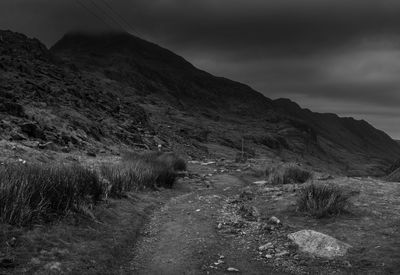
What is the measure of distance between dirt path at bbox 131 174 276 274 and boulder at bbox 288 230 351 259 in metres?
1.09

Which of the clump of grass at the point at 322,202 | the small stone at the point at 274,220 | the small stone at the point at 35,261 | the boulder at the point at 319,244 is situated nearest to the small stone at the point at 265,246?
the boulder at the point at 319,244

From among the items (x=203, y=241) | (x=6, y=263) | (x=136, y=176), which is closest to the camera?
(x=6, y=263)

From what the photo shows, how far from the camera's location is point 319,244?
29.0ft

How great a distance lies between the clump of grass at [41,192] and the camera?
8250mm

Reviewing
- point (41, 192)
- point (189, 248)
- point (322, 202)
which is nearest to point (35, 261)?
point (41, 192)

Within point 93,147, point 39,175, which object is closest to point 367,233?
point 39,175

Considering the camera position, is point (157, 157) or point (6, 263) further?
point (157, 157)

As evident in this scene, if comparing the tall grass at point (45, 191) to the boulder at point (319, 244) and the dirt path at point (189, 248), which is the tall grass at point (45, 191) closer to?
the dirt path at point (189, 248)

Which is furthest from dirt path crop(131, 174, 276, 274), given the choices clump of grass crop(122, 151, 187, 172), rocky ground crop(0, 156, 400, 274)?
clump of grass crop(122, 151, 187, 172)

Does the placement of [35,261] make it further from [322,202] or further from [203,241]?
[322,202]

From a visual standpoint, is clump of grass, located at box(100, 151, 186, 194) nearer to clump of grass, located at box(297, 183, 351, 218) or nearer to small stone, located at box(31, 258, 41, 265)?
clump of grass, located at box(297, 183, 351, 218)

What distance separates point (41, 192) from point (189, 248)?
3.47 meters

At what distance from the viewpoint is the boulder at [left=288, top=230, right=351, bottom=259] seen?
851cm

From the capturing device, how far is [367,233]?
962 cm
